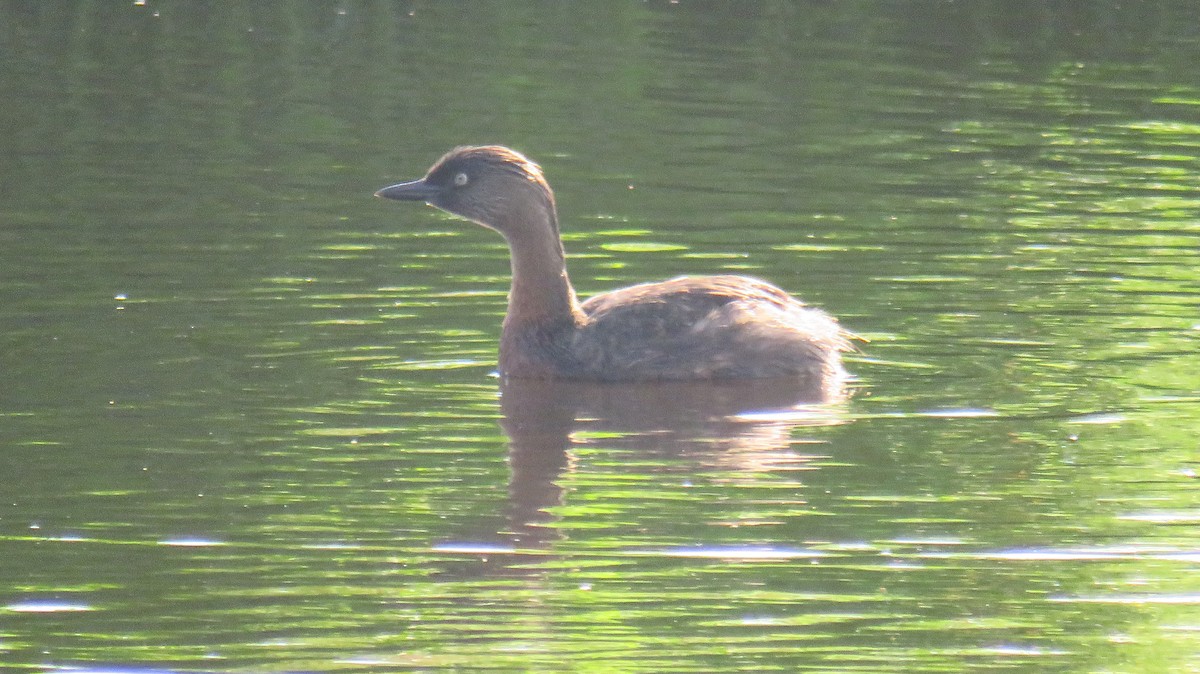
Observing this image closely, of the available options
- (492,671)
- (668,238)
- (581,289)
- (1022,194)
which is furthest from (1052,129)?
(492,671)

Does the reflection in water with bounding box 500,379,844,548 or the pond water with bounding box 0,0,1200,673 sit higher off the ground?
the pond water with bounding box 0,0,1200,673

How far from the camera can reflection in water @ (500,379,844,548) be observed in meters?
9.47

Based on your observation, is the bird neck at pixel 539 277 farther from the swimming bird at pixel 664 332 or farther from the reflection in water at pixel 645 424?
the reflection in water at pixel 645 424

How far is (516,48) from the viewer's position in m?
23.0

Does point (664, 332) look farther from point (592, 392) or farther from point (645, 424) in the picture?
point (645, 424)

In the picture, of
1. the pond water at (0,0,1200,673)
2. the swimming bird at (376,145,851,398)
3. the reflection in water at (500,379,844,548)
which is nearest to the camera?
the pond water at (0,0,1200,673)

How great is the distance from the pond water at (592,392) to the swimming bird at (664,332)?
0.60ft

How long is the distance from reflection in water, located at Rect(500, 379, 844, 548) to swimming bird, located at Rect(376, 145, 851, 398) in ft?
0.28

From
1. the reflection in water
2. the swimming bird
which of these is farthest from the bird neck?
the reflection in water

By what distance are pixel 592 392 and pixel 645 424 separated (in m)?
0.81

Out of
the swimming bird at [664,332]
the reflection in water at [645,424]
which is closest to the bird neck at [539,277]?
the swimming bird at [664,332]

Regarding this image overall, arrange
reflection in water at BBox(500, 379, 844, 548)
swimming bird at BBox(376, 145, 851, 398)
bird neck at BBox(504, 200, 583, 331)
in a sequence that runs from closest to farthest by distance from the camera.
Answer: reflection in water at BBox(500, 379, 844, 548) → swimming bird at BBox(376, 145, 851, 398) → bird neck at BBox(504, 200, 583, 331)

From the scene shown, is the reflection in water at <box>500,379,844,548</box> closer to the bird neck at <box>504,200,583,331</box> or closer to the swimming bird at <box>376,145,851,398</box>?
the swimming bird at <box>376,145,851,398</box>

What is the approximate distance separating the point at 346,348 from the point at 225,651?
15.0 feet
